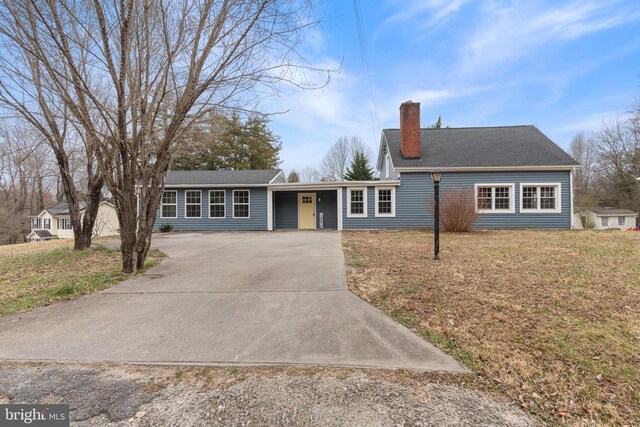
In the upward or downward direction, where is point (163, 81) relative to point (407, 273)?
upward

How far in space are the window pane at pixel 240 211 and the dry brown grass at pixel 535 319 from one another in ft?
34.6

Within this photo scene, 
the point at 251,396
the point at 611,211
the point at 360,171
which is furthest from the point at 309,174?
the point at 251,396

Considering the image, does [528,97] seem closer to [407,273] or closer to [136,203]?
[407,273]

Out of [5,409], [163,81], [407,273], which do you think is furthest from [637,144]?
[5,409]

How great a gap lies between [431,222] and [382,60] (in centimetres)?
843

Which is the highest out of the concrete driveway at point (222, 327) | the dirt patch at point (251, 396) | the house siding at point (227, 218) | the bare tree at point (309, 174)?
the bare tree at point (309, 174)

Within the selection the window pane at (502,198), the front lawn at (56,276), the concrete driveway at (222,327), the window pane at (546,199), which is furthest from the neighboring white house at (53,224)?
the window pane at (546,199)

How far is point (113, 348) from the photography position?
3.00 m

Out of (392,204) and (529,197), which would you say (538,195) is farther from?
(392,204)

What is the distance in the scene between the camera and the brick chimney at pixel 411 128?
15648mm

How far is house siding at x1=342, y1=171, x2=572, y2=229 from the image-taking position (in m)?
14.7

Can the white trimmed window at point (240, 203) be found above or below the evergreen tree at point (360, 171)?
below

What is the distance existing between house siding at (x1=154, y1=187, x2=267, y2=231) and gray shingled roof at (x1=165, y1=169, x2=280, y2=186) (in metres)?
0.48

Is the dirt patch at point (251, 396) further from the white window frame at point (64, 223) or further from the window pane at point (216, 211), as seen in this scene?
the white window frame at point (64, 223)
